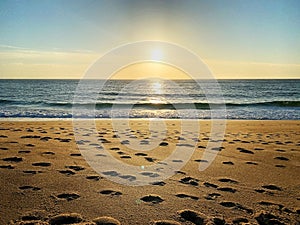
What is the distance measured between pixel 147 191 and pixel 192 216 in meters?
0.98

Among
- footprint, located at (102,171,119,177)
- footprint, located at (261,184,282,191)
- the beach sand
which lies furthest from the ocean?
footprint, located at (261,184,282,191)

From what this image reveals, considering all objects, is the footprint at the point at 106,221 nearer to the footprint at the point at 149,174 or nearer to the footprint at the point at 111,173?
the footprint at the point at 111,173

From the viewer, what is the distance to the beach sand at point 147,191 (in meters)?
3.34

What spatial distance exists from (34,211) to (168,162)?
3.24 m

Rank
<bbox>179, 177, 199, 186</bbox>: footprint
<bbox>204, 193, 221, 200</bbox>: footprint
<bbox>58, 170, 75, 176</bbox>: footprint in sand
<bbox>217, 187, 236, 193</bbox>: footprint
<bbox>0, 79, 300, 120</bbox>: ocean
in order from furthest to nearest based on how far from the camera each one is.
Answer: <bbox>0, 79, 300, 120</bbox>: ocean
<bbox>58, 170, 75, 176</bbox>: footprint in sand
<bbox>179, 177, 199, 186</bbox>: footprint
<bbox>217, 187, 236, 193</bbox>: footprint
<bbox>204, 193, 221, 200</bbox>: footprint

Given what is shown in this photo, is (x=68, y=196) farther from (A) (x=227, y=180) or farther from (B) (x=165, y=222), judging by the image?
(A) (x=227, y=180)

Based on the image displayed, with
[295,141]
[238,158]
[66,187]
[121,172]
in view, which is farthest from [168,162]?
[295,141]

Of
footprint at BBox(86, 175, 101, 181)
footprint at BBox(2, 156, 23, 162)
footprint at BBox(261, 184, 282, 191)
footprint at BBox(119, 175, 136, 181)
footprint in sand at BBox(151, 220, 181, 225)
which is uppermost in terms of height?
footprint at BBox(261, 184, 282, 191)

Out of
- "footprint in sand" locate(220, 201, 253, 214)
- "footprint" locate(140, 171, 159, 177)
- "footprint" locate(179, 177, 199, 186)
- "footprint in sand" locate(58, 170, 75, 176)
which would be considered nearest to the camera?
"footprint in sand" locate(220, 201, 253, 214)

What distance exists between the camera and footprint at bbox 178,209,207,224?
3297 millimetres

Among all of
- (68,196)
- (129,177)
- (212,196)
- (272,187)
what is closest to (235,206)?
(212,196)

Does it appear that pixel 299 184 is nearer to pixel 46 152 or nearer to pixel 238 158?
pixel 238 158

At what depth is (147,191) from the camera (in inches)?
166

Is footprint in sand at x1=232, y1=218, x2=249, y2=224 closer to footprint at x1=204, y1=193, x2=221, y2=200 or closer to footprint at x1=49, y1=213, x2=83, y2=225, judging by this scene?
footprint at x1=204, y1=193, x2=221, y2=200
